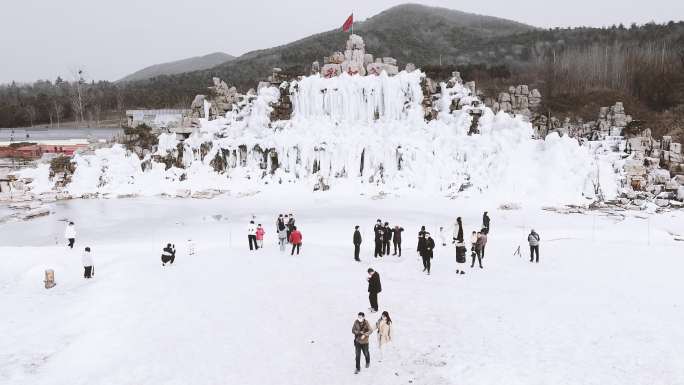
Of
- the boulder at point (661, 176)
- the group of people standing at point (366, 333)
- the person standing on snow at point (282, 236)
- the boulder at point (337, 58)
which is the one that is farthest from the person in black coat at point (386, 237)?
the boulder at point (337, 58)

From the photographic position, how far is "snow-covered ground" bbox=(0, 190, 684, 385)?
7.73 metres

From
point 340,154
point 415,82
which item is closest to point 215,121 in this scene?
point 340,154

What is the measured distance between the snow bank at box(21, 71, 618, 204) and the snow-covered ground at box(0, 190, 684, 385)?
8.85 m

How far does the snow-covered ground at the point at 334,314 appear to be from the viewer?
773 centimetres

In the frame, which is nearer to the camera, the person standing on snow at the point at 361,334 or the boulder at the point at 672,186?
the person standing on snow at the point at 361,334

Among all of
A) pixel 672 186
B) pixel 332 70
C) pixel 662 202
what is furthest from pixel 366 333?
pixel 332 70

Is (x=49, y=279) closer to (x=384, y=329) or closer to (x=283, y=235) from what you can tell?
(x=283, y=235)

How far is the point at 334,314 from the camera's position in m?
9.96

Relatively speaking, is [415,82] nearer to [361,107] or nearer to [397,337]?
[361,107]

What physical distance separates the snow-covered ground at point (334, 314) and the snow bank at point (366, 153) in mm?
8850

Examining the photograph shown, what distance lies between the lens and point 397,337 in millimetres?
8805

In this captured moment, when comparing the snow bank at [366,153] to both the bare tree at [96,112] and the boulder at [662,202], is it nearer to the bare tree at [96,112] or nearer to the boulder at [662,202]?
the boulder at [662,202]

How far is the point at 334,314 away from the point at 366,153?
1990 cm

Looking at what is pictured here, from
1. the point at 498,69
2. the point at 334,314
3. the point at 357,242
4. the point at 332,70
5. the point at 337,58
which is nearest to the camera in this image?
the point at 334,314
